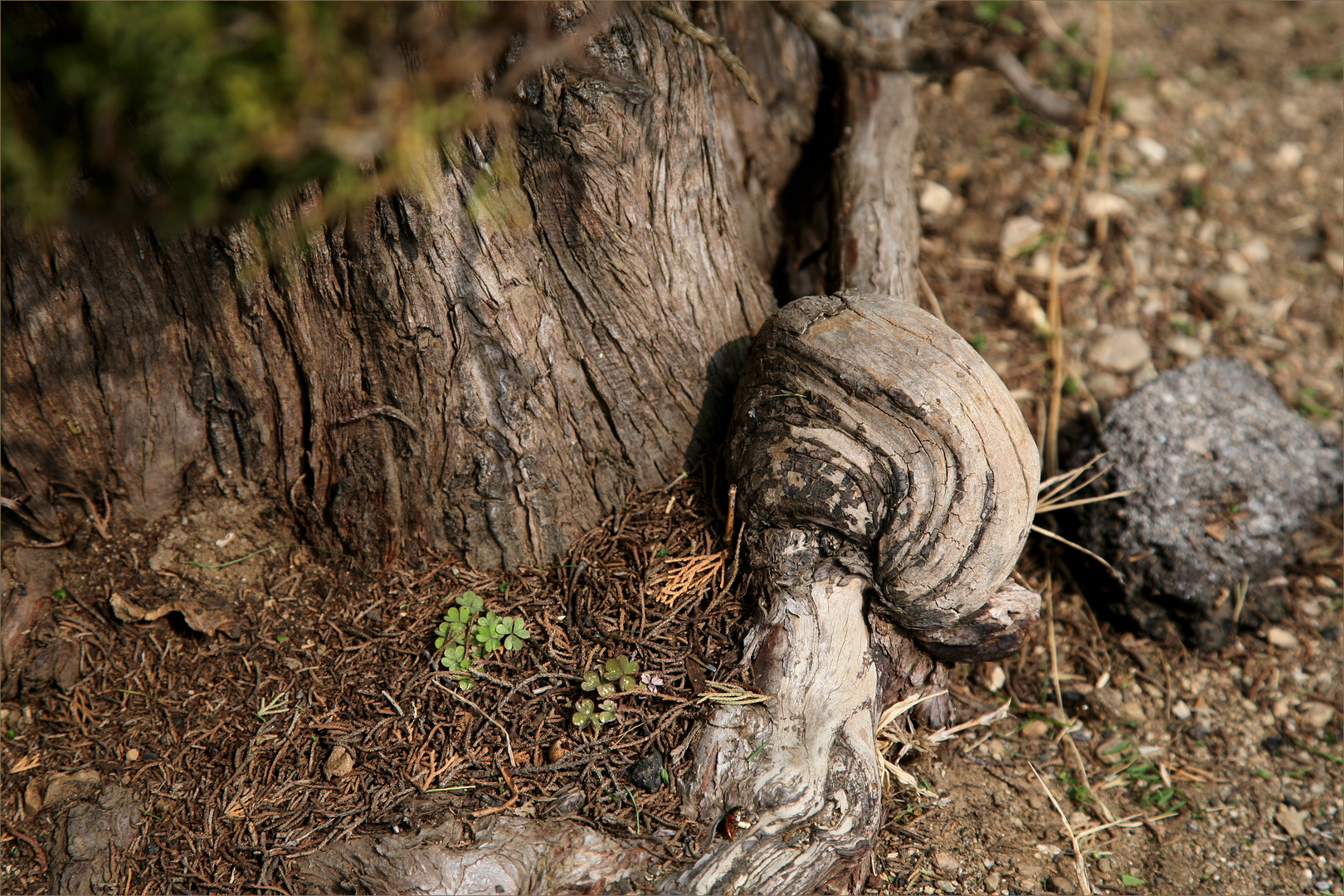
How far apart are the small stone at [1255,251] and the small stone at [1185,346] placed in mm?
685

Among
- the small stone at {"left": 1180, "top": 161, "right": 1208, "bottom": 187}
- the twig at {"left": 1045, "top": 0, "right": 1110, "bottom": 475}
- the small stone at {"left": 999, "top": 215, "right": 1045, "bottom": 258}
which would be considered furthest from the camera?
the small stone at {"left": 1180, "top": 161, "right": 1208, "bottom": 187}

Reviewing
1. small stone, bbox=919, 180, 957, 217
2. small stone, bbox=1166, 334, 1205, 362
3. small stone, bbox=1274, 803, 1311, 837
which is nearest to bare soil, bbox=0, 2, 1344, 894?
small stone, bbox=1274, 803, 1311, 837

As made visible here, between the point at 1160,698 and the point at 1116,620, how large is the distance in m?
0.32

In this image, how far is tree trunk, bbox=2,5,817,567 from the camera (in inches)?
98.2

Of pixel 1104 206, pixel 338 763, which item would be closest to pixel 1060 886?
pixel 338 763

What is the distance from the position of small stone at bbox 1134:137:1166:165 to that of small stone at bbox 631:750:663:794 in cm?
409

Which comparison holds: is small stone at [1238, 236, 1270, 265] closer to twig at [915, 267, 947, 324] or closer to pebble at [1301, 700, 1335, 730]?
twig at [915, 267, 947, 324]

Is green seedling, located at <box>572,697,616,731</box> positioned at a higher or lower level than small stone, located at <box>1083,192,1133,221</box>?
lower

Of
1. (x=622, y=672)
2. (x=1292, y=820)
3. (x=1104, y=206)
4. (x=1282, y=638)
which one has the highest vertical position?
(x=1104, y=206)

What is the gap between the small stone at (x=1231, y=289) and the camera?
164 inches

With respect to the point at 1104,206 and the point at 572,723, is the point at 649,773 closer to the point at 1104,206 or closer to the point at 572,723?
the point at 572,723

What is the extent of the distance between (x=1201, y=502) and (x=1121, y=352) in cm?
91

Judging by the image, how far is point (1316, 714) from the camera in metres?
3.22

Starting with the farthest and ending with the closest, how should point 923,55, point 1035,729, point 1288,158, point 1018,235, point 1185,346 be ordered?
point 1288,158
point 1018,235
point 1185,346
point 1035,729
point 923,55
